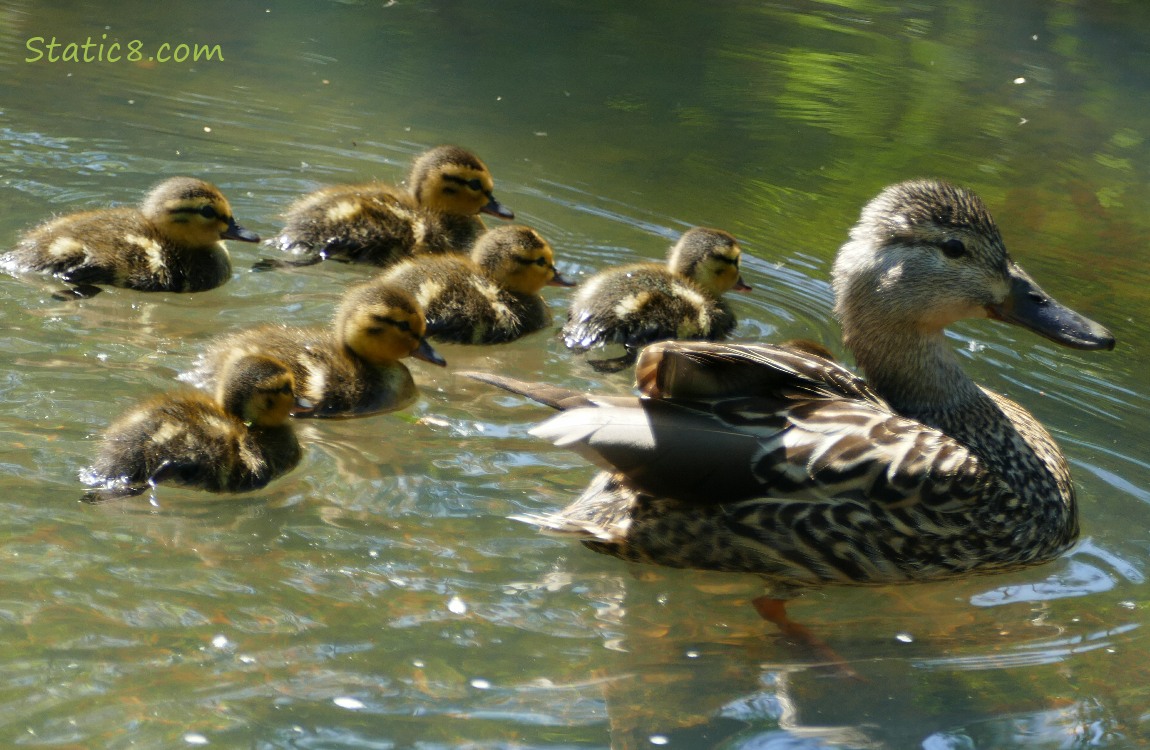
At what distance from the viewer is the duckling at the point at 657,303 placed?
4438 mm

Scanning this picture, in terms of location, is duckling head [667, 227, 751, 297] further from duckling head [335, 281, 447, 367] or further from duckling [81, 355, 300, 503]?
duckling [81, 355, 300, 503]

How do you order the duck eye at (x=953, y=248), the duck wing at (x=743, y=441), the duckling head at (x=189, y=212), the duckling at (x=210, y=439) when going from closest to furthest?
1. the duck wing at (x=743, y=441)
2. the duckling at (x=210, y=439)
3. the duck eye at (x=953, y=248)
4. the duckling head at (x=189, y=212)

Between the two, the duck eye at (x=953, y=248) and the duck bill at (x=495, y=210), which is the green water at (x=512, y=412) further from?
the duck eye at (x=953, y=248)

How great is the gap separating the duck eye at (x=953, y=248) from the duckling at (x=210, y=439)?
1.73 m

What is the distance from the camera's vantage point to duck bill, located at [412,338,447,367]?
4123 millimetres

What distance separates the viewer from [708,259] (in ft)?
15.3

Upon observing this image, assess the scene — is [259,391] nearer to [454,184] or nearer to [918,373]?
[918,373]

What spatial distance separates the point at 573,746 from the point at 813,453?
0.90m

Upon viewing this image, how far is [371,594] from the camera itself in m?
2.89

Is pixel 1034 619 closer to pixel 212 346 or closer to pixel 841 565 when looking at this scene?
pixel 841 565

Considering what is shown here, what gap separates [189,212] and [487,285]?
1043mm

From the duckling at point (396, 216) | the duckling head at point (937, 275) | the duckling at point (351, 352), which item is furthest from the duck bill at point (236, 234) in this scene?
the duckling head at point (937, 275)

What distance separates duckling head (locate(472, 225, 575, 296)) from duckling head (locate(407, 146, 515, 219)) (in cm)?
48
